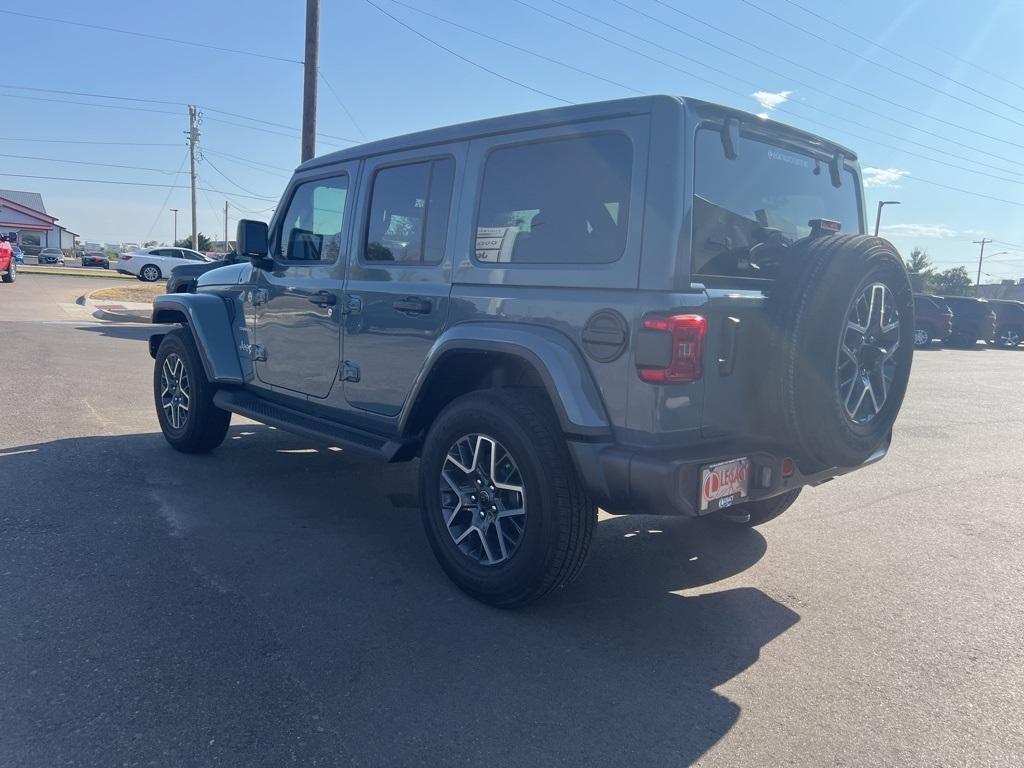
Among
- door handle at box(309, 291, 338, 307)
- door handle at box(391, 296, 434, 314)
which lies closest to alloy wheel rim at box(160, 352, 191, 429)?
door handle at box(309, 291, 338, 307)

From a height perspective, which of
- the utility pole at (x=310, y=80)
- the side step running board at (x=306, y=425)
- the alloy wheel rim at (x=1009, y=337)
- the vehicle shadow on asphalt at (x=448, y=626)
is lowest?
the vehicle shadow on asphalt at (x=448, y=626)

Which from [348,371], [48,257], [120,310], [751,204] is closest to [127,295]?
[120,310]

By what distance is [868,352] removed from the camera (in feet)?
11.7

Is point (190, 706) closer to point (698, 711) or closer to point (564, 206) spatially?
point (698, 711)

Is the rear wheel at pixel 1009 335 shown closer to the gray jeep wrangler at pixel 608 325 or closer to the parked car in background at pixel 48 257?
the gray jeep wrangler at pixel 608 325

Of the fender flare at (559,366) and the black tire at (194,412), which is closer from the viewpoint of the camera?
the fender flare at (559,366)

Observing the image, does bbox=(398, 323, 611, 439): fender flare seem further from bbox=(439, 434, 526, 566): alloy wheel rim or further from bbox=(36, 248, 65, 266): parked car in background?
bbox=(36, 248, 65, 266): parked car in background

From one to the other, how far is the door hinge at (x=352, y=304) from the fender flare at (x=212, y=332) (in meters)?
1.51

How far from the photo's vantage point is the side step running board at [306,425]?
4293 millimetres

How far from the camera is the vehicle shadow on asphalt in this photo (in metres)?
2.70

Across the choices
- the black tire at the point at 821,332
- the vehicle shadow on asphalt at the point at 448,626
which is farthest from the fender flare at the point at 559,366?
the vehicle shadow on asphalt at the point at 448,626

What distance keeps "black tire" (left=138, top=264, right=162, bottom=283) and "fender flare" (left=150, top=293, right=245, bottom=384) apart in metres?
31.5

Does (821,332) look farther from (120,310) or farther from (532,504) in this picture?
(120,310)

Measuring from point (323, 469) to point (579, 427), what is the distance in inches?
127
